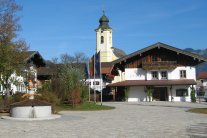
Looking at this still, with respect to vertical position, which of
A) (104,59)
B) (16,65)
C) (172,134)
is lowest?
(172,134)

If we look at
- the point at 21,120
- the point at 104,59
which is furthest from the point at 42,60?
the point at 104,59

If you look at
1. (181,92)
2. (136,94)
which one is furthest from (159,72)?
(136,94)

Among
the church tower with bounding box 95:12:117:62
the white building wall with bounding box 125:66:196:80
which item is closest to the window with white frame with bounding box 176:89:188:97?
the white building wall with bounding box 125:66:196:80

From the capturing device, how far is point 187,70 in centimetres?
5278

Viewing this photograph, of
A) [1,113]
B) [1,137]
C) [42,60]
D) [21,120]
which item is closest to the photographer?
[1,137]

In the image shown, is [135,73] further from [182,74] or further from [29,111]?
[29,111]

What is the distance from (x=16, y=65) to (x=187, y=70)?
2581 centimetres

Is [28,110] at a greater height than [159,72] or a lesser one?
lesser

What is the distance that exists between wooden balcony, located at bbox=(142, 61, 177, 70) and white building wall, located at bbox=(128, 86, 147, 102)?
310 centimetres

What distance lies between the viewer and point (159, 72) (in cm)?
5362

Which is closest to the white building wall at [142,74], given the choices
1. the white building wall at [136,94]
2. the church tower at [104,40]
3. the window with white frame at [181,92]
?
the white building wall at [136,94]

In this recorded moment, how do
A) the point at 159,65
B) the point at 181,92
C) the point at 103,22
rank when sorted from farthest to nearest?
the point at 103,22
the point at 159,65
the point at 181,92

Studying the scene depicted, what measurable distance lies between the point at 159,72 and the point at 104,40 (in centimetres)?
5800

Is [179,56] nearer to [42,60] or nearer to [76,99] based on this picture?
[42,60]
